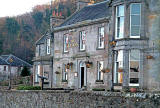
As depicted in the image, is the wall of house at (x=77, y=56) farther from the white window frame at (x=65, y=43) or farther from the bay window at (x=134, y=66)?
the bay window at (x=134, y=66)

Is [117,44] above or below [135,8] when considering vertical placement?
below

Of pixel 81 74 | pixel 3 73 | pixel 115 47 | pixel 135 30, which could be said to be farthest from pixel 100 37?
pixel 3 73

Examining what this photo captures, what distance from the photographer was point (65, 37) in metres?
38.9

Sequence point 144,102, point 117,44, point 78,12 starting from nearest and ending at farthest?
point 144,102 → point 117,44 → point 78,12

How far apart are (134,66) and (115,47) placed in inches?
84.5

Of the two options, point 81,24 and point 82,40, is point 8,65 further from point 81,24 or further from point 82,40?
point 81,24

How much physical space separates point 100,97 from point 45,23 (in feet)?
297

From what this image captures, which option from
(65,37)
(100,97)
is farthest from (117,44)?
(65,37)

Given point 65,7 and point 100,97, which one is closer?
point 100,97

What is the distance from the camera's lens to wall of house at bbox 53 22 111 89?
109 feet

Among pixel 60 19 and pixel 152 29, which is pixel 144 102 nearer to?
pixel 152 29

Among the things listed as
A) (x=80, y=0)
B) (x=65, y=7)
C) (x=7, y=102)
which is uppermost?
(x=65, y=7)

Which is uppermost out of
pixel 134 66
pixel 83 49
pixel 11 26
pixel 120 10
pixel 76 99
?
pixel 11 26

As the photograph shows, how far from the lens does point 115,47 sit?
28.6 meters
